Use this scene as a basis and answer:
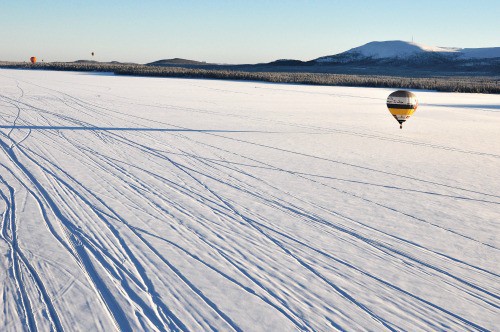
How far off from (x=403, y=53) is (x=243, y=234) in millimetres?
157397

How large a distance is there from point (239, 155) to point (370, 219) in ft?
15.0

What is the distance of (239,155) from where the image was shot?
35.7ft

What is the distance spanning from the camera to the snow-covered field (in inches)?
167

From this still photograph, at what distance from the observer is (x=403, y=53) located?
153625 mm

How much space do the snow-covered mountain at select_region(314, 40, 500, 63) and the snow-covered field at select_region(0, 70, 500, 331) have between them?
137 metres

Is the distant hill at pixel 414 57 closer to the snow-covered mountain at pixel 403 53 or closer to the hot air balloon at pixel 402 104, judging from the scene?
the snow-covered mountain at pixel 403 53

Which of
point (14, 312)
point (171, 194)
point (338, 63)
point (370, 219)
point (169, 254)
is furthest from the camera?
point (338, 63)

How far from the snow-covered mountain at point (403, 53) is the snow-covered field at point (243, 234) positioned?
136896 millimetres

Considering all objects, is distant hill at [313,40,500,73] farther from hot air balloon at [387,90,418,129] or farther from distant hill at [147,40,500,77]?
hot air balloon at [387,90,418,129]

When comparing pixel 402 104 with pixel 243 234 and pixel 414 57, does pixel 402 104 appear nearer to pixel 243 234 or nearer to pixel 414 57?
pixel 243 234

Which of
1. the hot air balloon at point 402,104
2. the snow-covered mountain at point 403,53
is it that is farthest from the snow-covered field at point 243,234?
the snow-covered mountain at point 403,53

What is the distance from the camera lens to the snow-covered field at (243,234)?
13.9 ft

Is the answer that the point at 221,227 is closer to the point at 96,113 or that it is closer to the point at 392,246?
the point at 392,246

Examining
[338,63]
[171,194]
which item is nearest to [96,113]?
[171,194]
